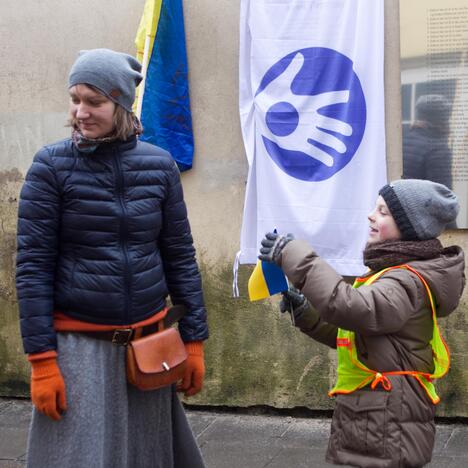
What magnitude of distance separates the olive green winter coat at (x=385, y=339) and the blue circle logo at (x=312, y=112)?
202 cm

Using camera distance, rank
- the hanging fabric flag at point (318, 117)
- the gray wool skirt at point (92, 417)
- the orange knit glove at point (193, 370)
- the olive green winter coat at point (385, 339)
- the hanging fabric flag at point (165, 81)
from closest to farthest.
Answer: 1. the olive green winter coat at point (385, 339)
2. the gray wool skirt at point (92, 417)
3. the orange knit glove at point (193, 370)
4. the hanging fabric flag at point (318, 117)
5. the hanging fabric flag at point (165, 81)

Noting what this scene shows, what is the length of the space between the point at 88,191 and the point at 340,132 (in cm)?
227

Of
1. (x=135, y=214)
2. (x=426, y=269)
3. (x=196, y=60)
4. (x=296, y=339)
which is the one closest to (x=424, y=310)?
(x=426, y=269)

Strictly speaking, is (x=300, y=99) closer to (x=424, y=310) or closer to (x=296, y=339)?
(x=296, y=339)

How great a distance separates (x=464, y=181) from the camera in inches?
204

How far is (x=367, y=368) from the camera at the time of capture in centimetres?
328

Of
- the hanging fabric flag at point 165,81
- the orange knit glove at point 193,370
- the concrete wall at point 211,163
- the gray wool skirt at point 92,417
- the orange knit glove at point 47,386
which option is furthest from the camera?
the concrete wall at point 211,163

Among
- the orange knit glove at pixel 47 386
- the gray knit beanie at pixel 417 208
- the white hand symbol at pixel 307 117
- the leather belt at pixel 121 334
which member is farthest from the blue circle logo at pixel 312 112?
the orange knit glove at pixel 47 386

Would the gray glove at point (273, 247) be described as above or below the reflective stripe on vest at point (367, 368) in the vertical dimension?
above

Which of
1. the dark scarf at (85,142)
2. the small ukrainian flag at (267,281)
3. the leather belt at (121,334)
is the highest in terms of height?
the dark scarf at (85,142)

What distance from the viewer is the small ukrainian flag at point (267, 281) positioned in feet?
11.2

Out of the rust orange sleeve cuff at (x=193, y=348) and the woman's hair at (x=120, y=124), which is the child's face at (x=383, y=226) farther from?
the woman's hair at (x=120, y=124)

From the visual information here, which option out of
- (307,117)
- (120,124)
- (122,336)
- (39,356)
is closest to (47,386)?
(39,356)

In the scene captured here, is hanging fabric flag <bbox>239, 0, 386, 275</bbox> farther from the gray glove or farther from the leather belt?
the gray glove
